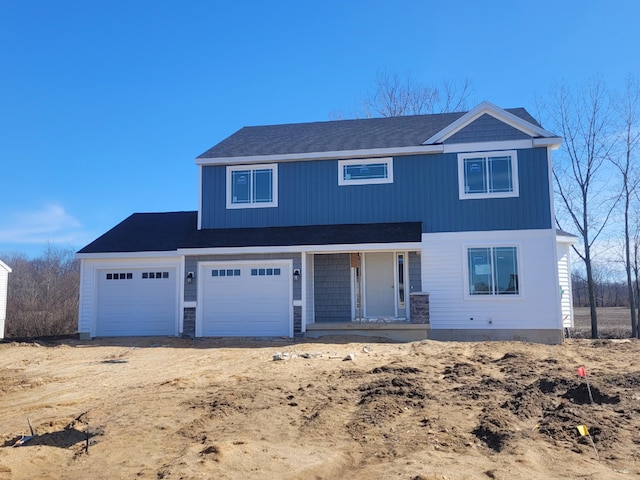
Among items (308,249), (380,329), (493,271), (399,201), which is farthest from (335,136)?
(380,329)

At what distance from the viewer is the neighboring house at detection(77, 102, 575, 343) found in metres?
15.0

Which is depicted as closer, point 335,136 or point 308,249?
point 308,249

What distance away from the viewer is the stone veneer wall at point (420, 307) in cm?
1454

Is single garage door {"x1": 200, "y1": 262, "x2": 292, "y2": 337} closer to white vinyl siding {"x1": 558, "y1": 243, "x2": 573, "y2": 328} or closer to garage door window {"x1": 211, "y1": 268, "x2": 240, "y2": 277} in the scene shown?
garage door window {"x1": 211, "y1": 268, "x2": 240, "y2": 277}

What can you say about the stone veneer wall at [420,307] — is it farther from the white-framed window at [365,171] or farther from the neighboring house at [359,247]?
the white-framed window at [365,171]

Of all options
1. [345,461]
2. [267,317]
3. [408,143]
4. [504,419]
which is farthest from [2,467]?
[408,143]

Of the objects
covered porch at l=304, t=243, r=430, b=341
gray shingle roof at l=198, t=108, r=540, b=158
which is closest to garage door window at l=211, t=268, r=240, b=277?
covered porch at l=304, t=243, r=430, b=341

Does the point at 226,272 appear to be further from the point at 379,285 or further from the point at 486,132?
the point at 486,132

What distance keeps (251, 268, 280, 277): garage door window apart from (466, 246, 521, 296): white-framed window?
219 inches

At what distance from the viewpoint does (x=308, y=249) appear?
49.7 ft

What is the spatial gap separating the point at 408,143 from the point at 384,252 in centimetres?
338

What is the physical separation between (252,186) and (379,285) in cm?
510

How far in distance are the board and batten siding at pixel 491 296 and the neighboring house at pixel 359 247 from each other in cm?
3

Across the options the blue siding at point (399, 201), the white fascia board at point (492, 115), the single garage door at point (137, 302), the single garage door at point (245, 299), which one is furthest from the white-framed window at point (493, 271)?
the single garage door at point (137, 302)
